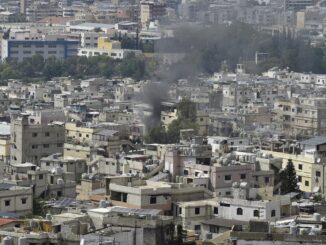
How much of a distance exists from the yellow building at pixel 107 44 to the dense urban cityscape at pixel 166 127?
8 centimetres

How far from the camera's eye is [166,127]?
27.5m

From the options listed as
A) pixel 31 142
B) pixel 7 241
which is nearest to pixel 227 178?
pixel 31 142

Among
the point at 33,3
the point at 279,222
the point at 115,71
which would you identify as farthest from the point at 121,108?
the point at 33,3

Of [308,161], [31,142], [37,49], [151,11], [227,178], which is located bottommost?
[37,49]

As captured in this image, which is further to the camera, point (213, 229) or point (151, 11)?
point (151, 11)

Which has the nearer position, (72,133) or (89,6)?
(72,133)

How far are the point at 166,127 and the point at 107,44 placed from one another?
963 inches

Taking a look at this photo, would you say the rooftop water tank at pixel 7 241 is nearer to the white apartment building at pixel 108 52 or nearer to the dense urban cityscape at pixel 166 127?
the dense urban cityscape at pixel 166 127

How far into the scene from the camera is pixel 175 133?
86.7 ft

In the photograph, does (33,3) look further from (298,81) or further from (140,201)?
(140,201)

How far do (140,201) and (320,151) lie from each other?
532 centimetres

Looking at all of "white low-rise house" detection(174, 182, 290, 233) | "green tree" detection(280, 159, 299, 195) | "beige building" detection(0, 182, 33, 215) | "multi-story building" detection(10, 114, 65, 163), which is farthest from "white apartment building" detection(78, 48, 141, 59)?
"white low-rise house" detection(174, 182, 290, 233)

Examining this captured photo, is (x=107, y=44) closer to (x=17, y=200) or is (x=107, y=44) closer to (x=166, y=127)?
(x=166, y=127)

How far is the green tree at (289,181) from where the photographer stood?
19172 millimetres
